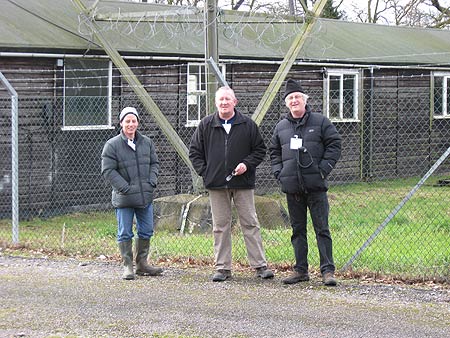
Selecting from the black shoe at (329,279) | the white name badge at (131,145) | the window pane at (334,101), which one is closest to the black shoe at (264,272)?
the black shoe at (329,279)

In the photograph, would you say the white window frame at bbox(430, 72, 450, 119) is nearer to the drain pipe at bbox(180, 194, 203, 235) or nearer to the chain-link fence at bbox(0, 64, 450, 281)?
the chain-link fence at bbox(0, 64, 450, 281)

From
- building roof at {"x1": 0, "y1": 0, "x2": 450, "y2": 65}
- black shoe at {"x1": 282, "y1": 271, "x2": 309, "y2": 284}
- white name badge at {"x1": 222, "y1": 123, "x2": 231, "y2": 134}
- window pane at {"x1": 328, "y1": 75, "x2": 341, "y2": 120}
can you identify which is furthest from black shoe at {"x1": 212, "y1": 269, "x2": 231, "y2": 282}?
window pane at {"x1": 328, "y1": 75, "x2": 341, "y2": 120}

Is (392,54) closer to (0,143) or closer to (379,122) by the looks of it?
(379,122)

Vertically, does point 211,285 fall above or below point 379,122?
below

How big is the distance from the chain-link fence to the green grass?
2 cm

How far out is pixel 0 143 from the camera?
49.3ft

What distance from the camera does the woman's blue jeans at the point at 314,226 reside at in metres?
8.40

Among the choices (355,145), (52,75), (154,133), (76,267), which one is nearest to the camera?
(76,267)

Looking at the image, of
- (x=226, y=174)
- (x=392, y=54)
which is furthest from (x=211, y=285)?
(x=392, y=54)

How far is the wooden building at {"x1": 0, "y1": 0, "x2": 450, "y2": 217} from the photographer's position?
50.3 ft

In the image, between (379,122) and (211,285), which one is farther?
(379,122)

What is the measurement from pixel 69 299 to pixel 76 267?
66.8 inches

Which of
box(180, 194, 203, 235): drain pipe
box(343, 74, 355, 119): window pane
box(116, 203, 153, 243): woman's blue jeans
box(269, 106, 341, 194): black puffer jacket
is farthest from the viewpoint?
box(343, 74, 355, 119): window pane

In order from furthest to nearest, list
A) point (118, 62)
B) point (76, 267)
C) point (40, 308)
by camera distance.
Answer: point (118, 62)
point (76, 267)
point (40, 308)
